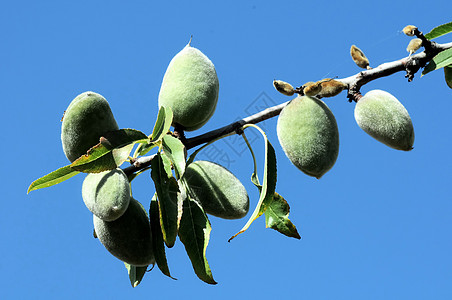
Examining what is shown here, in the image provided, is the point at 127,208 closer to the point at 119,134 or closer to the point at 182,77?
the point at 119,134

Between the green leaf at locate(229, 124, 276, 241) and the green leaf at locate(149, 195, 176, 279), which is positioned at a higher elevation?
the green leaf at locate(229, 124, 276, 241)

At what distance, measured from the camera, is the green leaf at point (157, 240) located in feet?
5.74

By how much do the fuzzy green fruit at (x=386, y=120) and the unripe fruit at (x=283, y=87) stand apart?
0.24 metres

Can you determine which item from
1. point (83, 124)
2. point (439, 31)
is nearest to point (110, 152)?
point (83, 124)

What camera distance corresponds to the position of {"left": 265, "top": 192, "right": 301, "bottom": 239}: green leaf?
1955mm

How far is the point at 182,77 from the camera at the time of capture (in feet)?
6.15

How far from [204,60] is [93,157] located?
495mm

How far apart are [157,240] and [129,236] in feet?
0.28

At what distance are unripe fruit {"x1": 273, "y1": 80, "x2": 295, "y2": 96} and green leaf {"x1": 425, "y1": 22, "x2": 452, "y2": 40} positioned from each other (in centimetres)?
67

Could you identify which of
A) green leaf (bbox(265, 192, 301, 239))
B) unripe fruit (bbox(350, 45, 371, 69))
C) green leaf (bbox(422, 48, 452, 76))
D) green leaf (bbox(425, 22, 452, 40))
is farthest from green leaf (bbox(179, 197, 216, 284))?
green leaf (bbox(425, 22, 452, 40))

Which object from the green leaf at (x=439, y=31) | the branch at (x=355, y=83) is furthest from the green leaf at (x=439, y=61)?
the green leaf at (x=439, y=31)

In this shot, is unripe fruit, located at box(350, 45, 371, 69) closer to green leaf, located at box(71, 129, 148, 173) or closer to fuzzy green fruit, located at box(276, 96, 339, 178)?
fuzzy green fruit, located at box(276, 96, 339, 178)

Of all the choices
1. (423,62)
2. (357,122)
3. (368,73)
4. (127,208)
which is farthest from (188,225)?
(423,62)

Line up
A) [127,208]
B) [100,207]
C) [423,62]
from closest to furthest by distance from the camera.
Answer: [100,207] < [127,208] < [423,62]
